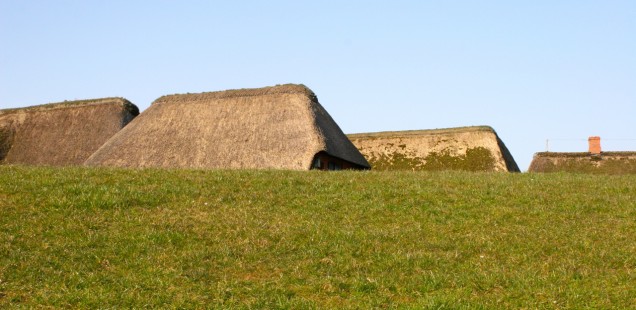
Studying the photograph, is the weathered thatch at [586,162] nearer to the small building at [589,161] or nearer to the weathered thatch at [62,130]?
the small building at [589,161]

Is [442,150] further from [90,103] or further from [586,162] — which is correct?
[90,103]

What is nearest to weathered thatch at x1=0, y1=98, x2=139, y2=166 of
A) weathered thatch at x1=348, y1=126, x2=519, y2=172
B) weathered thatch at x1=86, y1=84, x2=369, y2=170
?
weathered thatch at x1=86, y1=84, x2=369, y2=170

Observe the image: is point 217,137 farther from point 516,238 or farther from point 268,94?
point 516,238

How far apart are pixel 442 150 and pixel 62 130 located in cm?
2246

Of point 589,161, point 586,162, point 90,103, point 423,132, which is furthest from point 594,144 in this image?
point 90,103

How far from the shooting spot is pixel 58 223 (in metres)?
16.8

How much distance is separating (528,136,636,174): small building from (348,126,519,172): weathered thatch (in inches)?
135

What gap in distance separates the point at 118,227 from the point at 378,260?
6.09m

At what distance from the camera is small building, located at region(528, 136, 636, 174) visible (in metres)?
45.4

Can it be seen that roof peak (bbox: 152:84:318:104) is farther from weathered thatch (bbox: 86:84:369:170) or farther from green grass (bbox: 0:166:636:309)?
green grass (bbox: 0:166:636:309)

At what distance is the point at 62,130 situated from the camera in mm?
43281

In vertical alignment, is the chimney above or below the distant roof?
below

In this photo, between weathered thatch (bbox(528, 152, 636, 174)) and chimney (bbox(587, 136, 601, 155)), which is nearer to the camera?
weathered thatch (bbox(528, 152, 636, 174))

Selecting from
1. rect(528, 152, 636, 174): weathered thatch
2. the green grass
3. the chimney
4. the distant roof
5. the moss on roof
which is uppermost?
the distant roof
